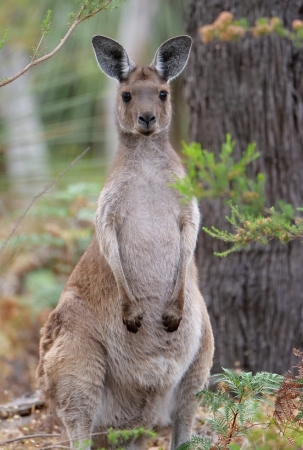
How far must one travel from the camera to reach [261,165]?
477 cm

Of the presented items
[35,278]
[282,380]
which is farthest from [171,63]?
[35,278]

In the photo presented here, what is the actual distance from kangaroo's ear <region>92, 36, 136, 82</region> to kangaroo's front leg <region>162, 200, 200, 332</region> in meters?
0.76

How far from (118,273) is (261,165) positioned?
1.63m

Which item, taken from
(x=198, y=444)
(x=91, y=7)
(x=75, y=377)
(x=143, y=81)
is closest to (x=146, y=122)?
(x=143, y=81)

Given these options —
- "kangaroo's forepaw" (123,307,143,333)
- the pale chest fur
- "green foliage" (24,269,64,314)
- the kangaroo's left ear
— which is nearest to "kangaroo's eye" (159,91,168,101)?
the kangaroo's left ear

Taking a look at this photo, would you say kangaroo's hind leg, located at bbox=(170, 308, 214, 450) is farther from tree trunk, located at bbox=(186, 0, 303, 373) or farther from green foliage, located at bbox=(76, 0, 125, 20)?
green foliage, located at bbox=(76, 0, 125, 20)

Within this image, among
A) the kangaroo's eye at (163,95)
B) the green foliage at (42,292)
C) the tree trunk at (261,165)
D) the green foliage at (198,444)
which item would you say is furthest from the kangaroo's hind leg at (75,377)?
the green foliage at (42,292)

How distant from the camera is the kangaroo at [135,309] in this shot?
348 cm

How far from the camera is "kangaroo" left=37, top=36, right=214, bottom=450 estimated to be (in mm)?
3477

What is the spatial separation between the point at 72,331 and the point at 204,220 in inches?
67.7

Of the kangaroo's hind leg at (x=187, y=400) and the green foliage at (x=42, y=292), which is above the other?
the green foliage at (x=42, y=292)

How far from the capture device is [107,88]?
27.3 feet

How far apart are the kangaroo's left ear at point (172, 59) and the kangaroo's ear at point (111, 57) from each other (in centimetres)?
13

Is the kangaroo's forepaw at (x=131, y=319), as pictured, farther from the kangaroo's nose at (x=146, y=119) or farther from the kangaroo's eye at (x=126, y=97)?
the kangaroo's eye at (x=126, y=97)
